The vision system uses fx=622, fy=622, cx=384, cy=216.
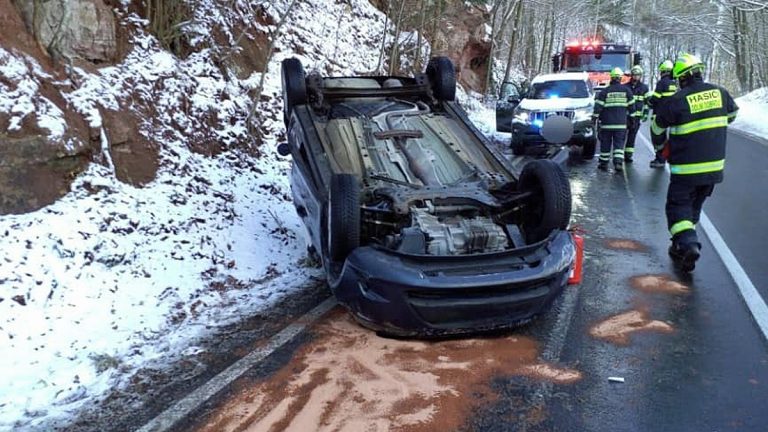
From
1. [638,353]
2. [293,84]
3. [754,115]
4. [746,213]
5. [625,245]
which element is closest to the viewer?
[638,353]

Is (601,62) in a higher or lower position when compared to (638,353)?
higher

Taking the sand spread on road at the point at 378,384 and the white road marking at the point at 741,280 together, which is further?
the white road marking at the point at 741,280

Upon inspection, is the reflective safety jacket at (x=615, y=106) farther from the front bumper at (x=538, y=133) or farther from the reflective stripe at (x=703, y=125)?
the reflective stripe at (x=703, y=125)

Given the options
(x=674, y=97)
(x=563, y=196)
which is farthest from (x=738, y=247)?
(x=563, y=196)

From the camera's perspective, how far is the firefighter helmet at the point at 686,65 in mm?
5535

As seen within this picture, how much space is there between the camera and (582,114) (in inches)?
492

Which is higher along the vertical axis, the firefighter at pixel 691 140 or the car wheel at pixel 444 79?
the car wheel at pixel 444 79

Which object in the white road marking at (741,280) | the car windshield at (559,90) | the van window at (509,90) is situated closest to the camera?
the white road marking at (741,280)

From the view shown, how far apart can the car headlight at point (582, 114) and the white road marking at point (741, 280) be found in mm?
5348

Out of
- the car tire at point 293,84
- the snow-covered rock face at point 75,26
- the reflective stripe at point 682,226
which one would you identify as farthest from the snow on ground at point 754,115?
the snow-covered rock face at point 75,26

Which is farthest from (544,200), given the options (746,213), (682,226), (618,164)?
(618,164)

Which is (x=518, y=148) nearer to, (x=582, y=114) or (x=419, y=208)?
(x=582, y=114)

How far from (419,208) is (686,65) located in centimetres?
288

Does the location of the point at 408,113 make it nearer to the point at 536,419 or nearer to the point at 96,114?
the point at 96,114
